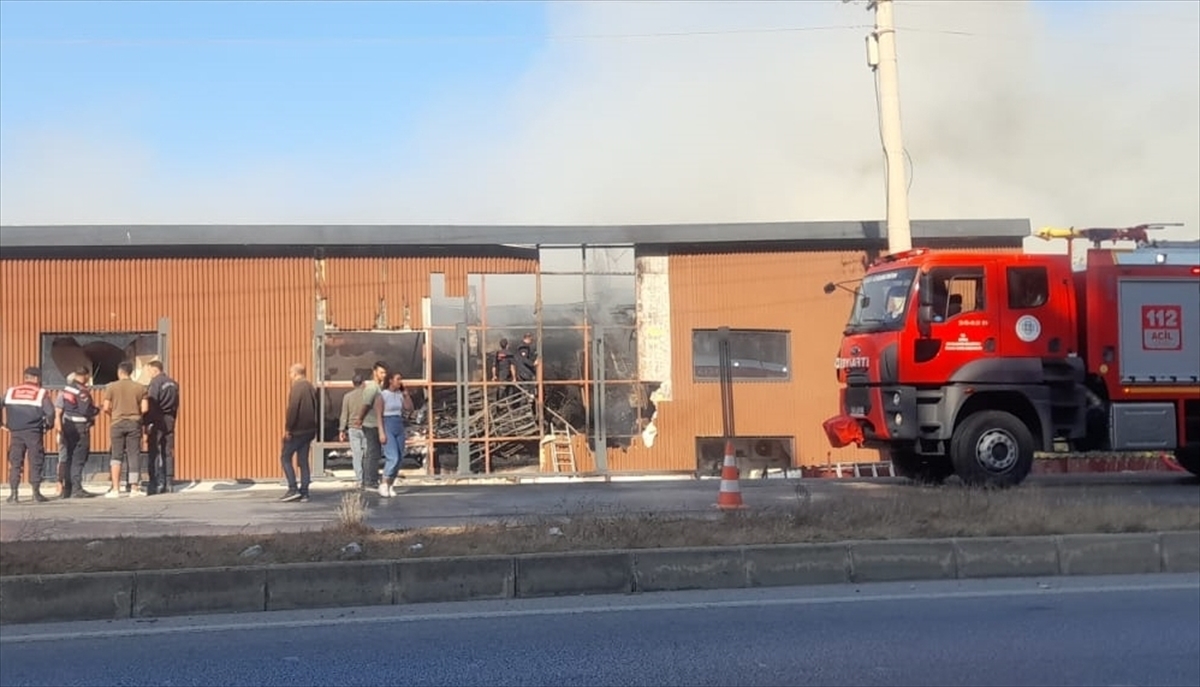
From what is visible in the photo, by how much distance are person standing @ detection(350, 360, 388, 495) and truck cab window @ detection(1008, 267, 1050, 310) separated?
25.8ft

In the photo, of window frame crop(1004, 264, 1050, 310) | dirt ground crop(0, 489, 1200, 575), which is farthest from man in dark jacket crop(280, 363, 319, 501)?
window frame crop(1004, 264, 1050, 310)

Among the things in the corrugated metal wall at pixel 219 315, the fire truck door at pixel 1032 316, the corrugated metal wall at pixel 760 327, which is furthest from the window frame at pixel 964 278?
the corrugated metal wall at pixel 219 315


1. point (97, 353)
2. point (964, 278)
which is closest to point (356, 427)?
point (964, 278)

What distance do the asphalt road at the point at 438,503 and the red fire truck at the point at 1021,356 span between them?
808 millimetres

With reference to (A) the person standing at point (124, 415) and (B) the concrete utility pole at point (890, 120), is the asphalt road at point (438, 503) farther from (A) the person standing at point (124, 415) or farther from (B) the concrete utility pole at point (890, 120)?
(B) the concrete utility pole at point (890, 120)

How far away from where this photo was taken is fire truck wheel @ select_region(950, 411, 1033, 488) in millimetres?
14094

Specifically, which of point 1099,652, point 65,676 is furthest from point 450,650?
point 1099,652

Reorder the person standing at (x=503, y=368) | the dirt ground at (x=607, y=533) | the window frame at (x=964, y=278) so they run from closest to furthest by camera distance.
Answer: the dirt ground at (x=607, y=533) < the window frame at (x=964, y=278) < the person standing at (x=503, y=368)

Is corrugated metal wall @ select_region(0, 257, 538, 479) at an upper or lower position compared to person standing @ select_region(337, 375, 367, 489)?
upper

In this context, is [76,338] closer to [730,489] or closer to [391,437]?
[391,437]

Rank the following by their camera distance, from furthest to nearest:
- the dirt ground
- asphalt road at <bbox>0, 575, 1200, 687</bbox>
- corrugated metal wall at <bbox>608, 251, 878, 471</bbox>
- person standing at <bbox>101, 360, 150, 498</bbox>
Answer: corrugated metal wall at <bbox>608, 251, 878, 471</bbox> → person standing at <bbox>101, 360, 150, 498</bbox> → the dirt ground → asphalt road at <bbox>0, 575, 1200, 687</bbox>

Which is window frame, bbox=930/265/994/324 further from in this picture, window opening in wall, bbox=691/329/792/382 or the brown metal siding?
the brown metal siding

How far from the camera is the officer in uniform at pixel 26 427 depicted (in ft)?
48.6

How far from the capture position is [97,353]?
853 inches
